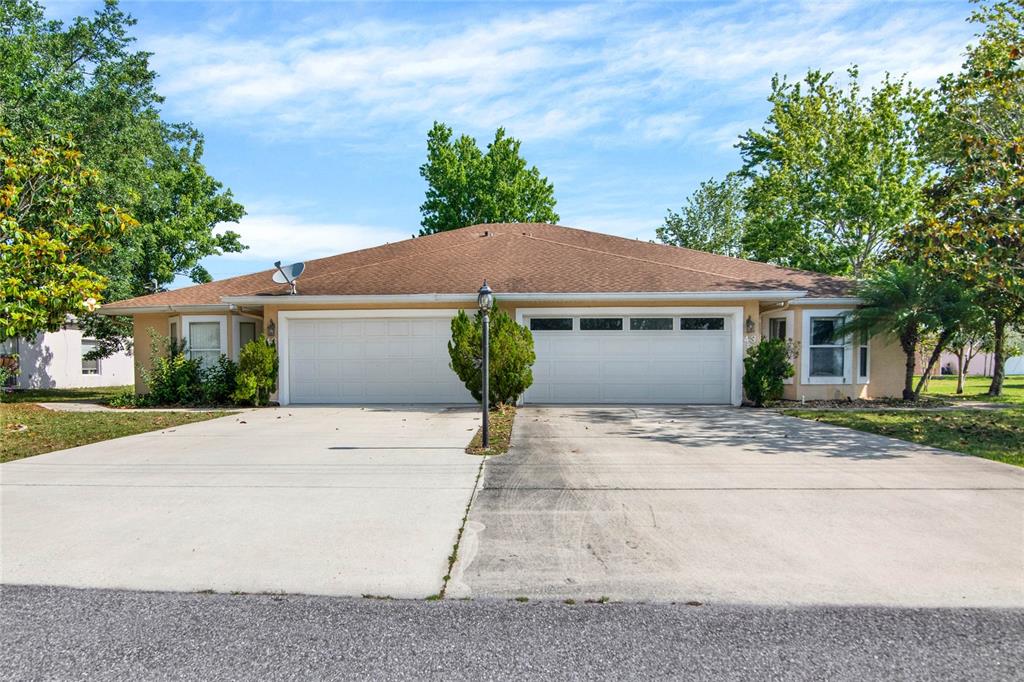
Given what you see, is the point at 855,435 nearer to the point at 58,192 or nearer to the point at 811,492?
the point at 811,492

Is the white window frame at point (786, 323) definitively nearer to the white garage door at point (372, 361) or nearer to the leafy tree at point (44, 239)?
the white garage door at point (372, 361)

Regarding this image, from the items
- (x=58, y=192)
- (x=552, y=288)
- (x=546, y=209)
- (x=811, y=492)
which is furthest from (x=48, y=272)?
(x=546, y=209)

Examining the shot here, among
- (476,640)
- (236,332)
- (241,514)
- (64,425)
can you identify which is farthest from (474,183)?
(476,640)

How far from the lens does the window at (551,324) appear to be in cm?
1412

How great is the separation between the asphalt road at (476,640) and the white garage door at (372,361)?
1067 centimetres

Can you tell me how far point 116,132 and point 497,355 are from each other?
658 inches

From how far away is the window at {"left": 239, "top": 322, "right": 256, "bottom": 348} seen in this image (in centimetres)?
1570

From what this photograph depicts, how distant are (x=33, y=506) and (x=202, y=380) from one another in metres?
10.0

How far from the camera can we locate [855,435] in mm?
9586

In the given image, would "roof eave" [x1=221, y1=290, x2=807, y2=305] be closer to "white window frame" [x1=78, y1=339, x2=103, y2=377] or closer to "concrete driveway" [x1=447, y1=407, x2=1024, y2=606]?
"concrete driveway" [x1=447, y1=407, x2=1024, y2=606]

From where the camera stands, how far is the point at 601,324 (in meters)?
14.1

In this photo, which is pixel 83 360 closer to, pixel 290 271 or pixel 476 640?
pixel 290 271

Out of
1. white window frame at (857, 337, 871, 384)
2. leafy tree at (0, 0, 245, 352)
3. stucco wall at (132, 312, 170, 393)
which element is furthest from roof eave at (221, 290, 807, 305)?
leafy tree at (0, 0, 245, 352)

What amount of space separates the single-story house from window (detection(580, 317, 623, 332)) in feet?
0.08
